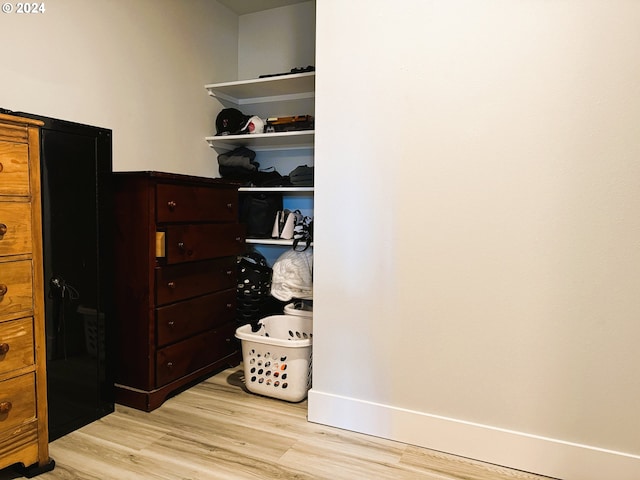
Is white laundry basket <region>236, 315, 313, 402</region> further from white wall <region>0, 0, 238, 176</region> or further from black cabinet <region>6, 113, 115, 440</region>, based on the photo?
white wall <region>0, 0, 238, 176</region>

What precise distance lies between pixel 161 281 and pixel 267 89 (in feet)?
5.51

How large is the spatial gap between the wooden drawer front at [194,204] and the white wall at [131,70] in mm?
515

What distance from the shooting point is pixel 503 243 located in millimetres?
1645

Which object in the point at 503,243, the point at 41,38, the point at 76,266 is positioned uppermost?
the point at 41,38

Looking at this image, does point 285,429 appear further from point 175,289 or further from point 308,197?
point 308,197

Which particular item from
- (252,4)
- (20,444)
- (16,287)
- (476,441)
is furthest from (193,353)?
(252,4)

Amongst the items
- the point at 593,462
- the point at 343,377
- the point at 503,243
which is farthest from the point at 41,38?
the point at 593,462

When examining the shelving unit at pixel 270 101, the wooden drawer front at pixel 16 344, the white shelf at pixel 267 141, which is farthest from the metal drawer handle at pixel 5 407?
the white shelf at pixel 267 141

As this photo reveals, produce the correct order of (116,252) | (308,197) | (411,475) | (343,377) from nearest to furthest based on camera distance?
(411,475)
(343,377)
(116,252)
(308,197)

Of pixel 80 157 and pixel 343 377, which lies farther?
pixel 343 377

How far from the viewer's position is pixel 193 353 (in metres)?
2.30

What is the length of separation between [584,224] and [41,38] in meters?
2.42

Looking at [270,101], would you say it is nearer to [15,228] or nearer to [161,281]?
[161,281]

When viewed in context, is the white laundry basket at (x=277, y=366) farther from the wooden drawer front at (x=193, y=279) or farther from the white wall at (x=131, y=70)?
the white wall at (x=131, y=70)
